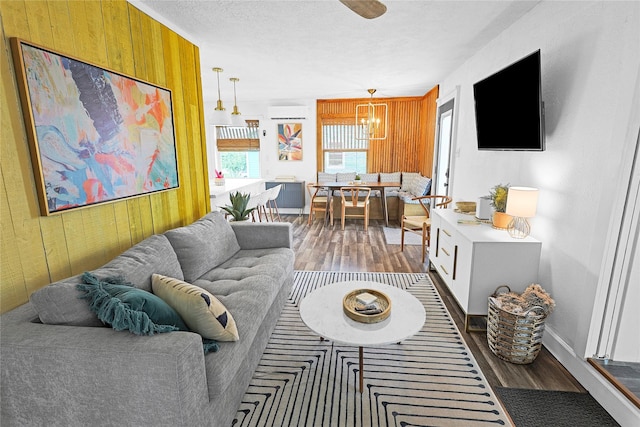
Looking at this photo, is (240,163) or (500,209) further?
(240,163)

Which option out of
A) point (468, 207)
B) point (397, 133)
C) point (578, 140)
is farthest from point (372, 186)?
point (578, 140)

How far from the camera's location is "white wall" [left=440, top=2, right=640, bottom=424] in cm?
169

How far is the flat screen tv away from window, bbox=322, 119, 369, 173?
13.2 ft

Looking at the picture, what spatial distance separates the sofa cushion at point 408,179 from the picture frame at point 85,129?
16.9ft

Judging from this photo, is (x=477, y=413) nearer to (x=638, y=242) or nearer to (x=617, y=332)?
(x=617, y=332)

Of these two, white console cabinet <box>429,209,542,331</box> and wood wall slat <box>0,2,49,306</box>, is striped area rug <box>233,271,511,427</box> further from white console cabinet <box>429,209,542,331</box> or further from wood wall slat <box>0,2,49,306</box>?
wood wall slat <box>0,2,49,306</box>

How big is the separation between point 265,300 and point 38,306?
3.60ft

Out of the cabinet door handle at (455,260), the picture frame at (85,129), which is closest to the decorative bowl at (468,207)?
the cabinet door handle at (455,260)

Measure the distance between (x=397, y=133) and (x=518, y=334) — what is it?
17.7ft

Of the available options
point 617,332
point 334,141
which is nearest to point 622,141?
point 617,332

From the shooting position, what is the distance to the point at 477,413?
5.50 ft

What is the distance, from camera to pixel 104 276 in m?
1.56

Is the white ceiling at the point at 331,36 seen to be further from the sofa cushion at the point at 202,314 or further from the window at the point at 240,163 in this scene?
the window at the point at 240,163

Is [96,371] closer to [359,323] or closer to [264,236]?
[359,323]
